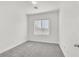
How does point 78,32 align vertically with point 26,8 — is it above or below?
below

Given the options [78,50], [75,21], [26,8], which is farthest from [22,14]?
[78,50]

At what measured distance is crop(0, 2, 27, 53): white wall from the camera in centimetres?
256

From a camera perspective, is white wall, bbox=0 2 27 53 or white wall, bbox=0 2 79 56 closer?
white wall, bbox=0 2 79 56

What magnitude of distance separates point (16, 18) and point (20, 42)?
0.96m

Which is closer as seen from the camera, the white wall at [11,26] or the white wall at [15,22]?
the white wall at [15,22]

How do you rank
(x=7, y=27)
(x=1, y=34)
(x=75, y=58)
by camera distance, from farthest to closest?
(x=7, y=27) → (x=1, y=34) → (x=75, y=58)

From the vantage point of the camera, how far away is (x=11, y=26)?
290cm

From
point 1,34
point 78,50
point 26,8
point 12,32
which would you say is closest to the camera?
point 78,50

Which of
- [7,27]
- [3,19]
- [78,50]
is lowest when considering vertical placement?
[78,50]

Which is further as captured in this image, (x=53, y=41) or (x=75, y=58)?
(x=53, y=41)

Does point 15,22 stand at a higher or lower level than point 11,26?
higher

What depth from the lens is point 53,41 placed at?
3998 millimetres

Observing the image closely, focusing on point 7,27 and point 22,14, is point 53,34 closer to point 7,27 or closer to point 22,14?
point 22,14

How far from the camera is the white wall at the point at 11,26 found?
2.56m
